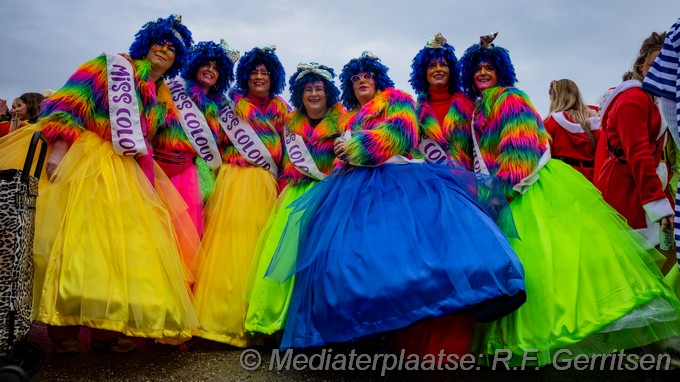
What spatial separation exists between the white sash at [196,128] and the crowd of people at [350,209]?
1 centimetres

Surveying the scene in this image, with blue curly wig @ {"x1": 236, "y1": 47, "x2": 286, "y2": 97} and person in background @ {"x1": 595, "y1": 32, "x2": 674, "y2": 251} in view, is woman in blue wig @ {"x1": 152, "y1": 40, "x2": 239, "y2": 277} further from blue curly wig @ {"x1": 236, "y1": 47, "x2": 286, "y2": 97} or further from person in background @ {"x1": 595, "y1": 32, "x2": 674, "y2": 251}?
person in background @ {"x1": 595, "y1": 32, "x2": 674, "y2": 251}

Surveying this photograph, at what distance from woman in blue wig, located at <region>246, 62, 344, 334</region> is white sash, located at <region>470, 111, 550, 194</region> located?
110cm

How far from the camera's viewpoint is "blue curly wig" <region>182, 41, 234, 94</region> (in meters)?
4.36

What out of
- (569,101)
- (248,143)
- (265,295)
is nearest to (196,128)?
(248,143)

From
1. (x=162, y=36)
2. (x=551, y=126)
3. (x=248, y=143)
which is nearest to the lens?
(x=162, y=36)

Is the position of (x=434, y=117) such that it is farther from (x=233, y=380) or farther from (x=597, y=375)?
(x=233, y=380)

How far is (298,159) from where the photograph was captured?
412cm

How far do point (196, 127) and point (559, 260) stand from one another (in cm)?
283

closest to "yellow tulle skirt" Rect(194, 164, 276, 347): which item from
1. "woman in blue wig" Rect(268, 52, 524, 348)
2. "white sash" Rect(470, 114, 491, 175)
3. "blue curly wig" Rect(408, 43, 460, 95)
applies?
"woman in blue wig" Rect(268, 52, 524, 348)

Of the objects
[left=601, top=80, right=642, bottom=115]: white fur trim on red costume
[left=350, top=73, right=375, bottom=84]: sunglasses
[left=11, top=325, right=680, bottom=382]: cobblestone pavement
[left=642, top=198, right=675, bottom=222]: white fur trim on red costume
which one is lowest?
[left=11, top=325, right=680, bottom=382]: cobblestone pavement

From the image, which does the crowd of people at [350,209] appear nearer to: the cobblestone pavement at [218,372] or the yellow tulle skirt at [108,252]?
the yellow tulle skirt at [108,252]

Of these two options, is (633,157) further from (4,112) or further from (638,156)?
(4,112)

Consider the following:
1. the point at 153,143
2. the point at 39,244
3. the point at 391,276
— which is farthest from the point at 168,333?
the point at 153,143

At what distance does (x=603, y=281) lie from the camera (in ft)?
9.27
